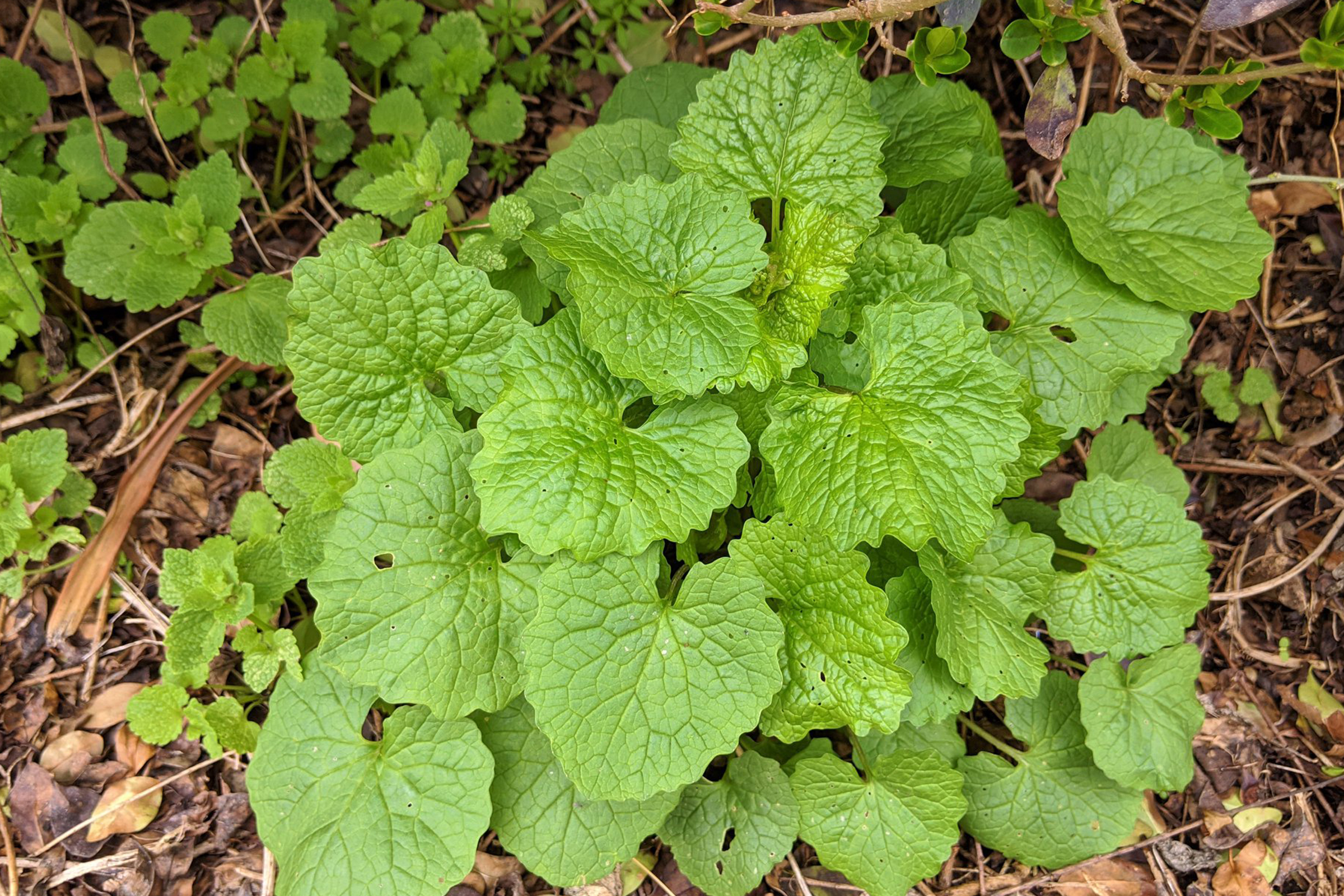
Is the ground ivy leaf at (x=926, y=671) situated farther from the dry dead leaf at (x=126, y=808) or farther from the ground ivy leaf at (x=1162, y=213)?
the dry dead leaf at (x=126, y=808)

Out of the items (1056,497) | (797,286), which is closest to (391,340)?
(797,286)

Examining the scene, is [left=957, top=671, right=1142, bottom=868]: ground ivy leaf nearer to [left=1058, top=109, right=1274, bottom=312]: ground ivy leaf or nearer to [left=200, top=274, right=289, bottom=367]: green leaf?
[left=1058, top=109, right=1274, bottom=312]: ground ivy leaf

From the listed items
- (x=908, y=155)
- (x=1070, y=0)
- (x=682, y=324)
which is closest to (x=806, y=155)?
(x=908, y=155)

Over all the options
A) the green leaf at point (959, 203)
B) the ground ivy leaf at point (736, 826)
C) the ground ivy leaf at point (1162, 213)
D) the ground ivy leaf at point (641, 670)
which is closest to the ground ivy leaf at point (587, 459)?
the ground ivy leaf at point (641, 670)

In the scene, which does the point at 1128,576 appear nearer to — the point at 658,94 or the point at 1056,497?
the point at 1056,497

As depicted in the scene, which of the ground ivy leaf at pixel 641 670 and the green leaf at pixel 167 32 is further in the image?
the green leaf at pixel 167 32

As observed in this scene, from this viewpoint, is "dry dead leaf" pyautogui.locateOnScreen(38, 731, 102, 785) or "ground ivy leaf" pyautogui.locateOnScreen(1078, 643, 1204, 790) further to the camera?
"dry dead leaf" pyautogui.locateOnScreen(38, 731, 102, 785)

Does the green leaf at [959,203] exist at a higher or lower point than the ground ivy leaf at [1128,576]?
higher

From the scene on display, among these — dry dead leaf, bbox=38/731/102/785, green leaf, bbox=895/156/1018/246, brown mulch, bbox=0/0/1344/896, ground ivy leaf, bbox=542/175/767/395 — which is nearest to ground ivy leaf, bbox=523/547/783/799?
ground ivy leaf, bbox=542/175/767/395
